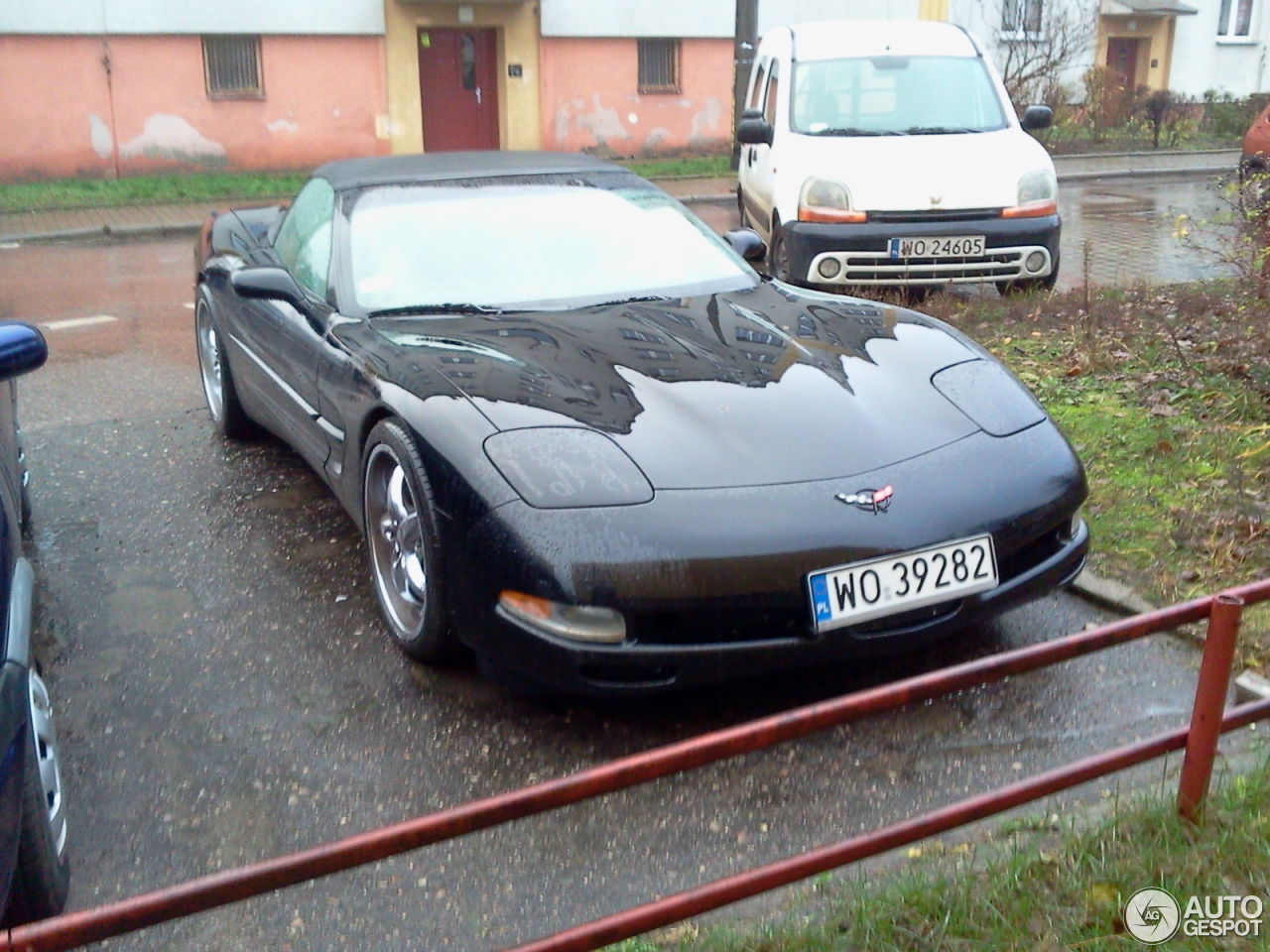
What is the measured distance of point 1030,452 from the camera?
3699mm

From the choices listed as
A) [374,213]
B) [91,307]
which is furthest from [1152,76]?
[374,213]

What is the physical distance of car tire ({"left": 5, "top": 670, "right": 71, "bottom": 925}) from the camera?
2.50 meters

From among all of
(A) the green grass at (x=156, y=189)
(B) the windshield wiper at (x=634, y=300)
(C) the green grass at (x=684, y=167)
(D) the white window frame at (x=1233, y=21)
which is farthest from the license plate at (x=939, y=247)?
(D) the white window frame at (x=1233, y=21)

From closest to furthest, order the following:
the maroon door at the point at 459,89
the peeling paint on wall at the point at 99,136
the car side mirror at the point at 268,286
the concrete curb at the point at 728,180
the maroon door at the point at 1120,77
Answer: the car side mirror at the point at 268,286, the concrete curb at the point at 728,180, the peeling paint on wall at the point at 99,136, the maroon door at the point at 459,89, the maroon door at the point at 1120,77

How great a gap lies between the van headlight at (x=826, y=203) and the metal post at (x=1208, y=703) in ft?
19.8

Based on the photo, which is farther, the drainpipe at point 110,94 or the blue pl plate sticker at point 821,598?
the drainpipe at point 110,94

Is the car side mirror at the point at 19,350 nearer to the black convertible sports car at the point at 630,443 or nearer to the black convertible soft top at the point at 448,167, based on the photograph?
the black convertible sports car at the point at 630,443

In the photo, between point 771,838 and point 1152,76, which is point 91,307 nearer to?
point 771,838

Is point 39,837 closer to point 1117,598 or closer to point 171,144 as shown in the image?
point 1117,598

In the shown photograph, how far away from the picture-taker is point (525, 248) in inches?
189

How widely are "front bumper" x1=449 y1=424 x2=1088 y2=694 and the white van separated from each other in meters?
5.13

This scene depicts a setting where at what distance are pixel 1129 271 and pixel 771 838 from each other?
8376mm

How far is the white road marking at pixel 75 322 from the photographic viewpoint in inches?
358

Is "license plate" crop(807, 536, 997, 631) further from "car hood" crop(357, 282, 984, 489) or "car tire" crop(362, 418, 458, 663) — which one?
"car tire" crop(362, 418, 458, 663)
